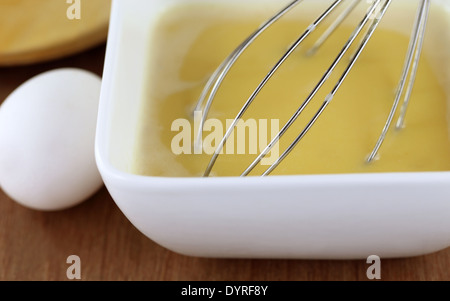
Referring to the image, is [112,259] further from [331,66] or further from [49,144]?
[331,66]

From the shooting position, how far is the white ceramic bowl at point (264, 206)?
42 centimetres

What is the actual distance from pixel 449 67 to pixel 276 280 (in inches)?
8.5

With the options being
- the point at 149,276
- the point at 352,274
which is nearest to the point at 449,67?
the point at 352,274

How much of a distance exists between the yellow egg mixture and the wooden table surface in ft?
0.28

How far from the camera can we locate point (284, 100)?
534 mm

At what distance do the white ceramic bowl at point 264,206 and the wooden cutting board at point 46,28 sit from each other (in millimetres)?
112

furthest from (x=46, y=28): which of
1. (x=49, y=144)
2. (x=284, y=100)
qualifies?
(x=284, y=100)

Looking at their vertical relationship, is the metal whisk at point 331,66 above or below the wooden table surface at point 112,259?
above

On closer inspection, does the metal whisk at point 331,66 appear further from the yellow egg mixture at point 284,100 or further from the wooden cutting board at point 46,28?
the wooden cutting board at point 46,28

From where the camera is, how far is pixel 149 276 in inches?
21.5

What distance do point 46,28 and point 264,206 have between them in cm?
31

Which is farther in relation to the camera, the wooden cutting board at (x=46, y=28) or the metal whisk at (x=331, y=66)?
the wooden cutting board at (x=46, y=28)

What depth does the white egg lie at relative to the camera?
55cm

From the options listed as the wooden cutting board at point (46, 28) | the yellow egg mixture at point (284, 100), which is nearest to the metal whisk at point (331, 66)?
the yellow egg mixture at point (284, 100)
